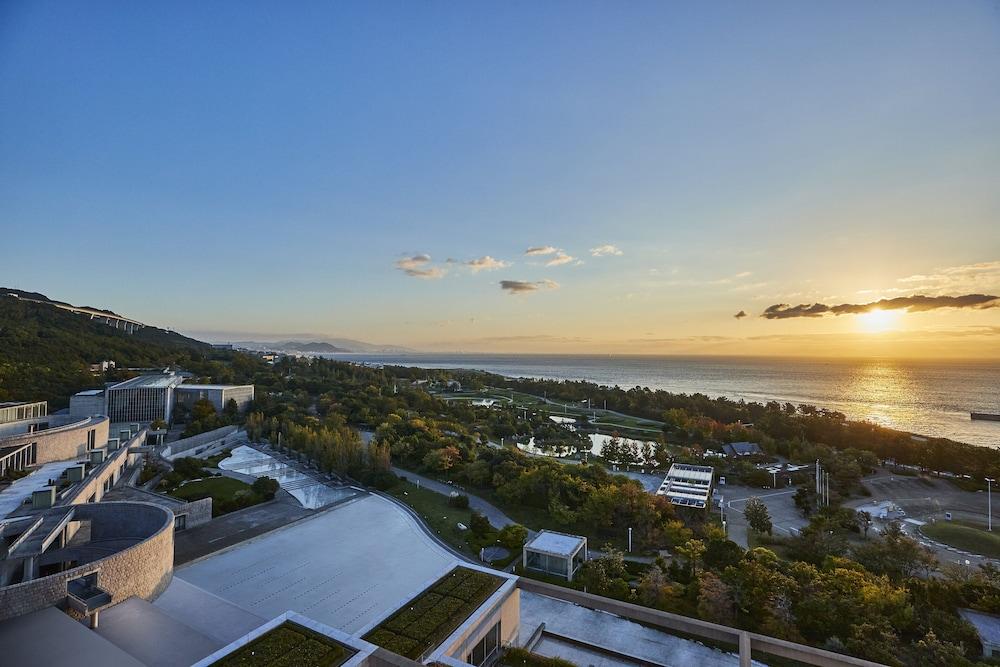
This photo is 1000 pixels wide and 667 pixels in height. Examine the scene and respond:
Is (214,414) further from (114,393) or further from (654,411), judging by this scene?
(654,411)

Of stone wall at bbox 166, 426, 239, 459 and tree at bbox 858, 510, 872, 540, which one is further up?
stone wall at bbox 166, 426, 239, 459

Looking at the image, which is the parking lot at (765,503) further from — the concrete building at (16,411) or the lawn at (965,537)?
the concrete building at (16,411)

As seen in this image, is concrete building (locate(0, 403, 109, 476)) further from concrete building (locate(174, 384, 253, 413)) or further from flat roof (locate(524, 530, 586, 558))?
flat roof (locate(524, 530, 586, 558))

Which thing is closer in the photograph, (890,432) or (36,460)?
(36,460)

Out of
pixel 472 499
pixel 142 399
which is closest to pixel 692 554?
pixel 472 499

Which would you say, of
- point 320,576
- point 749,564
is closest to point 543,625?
point 749,564

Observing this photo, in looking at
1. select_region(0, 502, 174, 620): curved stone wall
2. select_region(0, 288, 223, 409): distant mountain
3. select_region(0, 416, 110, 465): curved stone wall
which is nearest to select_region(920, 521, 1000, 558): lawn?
select_region(0, 502, 174, 620): curved stone wall

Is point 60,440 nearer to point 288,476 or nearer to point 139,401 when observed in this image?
point 288,476
